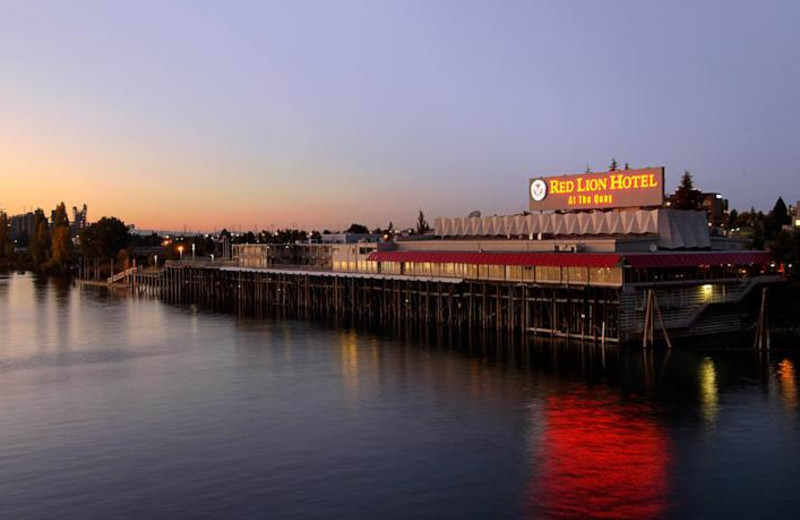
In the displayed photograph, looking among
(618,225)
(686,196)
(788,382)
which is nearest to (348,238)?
(618,225)

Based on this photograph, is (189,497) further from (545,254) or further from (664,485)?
(545,254)

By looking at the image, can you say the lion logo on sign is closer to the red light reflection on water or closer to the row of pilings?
the row of pilings

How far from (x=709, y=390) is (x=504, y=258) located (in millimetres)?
32672

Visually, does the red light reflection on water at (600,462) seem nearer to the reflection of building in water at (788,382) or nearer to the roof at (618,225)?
the reflection of building in water at (788,382)

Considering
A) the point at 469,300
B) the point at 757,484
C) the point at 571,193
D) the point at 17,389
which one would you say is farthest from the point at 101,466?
the point at 571,193

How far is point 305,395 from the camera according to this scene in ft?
191

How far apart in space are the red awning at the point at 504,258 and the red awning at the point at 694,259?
2.40 metres

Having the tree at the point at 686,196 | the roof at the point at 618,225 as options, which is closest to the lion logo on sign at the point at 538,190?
the roof at the point at 618,225

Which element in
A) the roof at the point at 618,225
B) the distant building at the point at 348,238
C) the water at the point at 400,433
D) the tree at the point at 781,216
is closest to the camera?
the water at the point at 400,433

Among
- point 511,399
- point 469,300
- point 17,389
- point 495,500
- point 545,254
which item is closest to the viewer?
point 495,500

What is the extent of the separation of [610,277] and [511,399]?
24.7 metres

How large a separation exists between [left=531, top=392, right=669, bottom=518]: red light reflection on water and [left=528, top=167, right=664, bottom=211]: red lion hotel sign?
130 feet

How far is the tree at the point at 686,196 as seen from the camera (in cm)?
15975

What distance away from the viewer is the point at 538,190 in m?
99.6
